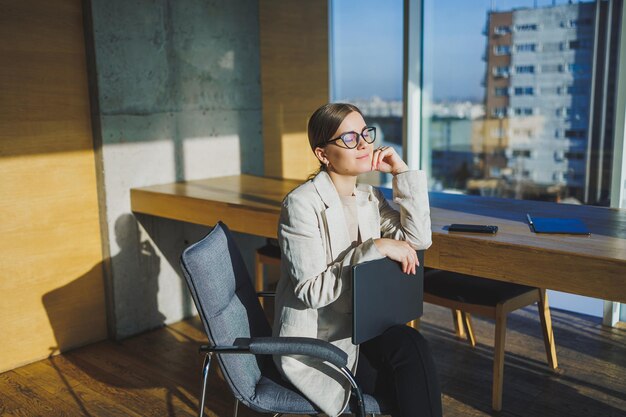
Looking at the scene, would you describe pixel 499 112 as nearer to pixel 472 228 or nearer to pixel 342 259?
pixel 472 228

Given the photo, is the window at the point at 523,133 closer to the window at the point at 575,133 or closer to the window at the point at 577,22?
the window at the point at 575,133

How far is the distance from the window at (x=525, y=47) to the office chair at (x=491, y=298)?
151 cm

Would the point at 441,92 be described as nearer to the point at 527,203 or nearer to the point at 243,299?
the point at 527,203

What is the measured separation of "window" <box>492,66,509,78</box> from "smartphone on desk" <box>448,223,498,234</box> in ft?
5.44

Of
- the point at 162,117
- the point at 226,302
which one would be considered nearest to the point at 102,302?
the point at 162,117

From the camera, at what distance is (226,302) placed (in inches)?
76.7

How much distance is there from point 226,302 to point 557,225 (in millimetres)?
1217

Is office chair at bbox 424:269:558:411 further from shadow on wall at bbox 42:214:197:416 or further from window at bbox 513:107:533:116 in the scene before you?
window at bbox 513:107:533:116

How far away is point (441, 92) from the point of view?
3.96 meters

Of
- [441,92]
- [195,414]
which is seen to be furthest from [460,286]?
[441,92]

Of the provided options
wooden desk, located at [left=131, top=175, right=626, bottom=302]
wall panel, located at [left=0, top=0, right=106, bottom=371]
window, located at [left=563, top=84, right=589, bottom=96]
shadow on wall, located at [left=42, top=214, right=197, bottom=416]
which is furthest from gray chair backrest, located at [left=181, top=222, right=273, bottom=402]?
window, located at [left=563, top=84, right=589, bottom=96]

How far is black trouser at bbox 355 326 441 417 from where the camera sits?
1.76 m

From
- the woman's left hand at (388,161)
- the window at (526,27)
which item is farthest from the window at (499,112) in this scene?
the woman's left hand at (388,161)

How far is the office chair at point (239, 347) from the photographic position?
1733 millimetres
